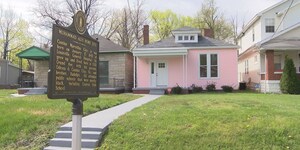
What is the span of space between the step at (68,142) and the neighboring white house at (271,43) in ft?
56.0

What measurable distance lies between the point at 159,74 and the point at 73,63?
20.1 meters

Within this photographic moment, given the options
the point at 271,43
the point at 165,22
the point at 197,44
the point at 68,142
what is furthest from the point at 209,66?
the point at 165,22

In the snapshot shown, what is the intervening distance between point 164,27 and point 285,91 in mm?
34623

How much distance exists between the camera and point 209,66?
24594 millimetres

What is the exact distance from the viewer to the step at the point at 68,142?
7.96 meters

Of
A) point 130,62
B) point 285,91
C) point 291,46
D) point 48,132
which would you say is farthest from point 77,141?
point 130,62

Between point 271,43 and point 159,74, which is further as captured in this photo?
point 159,74

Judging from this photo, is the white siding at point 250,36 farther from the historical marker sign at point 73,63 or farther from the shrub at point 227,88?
the historical marker sign at point 73,63

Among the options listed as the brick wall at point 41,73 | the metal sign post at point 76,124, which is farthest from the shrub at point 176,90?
the metal sign post at point 76,124

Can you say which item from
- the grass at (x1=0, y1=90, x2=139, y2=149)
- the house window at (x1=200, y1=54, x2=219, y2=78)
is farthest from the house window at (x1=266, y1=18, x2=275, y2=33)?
the grass at (x1=0, y1=90, x2=139, y2=149)

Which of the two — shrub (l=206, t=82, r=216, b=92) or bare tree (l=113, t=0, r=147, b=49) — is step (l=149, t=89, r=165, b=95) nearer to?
shrub (l=206, t=82, r=216, b=92)

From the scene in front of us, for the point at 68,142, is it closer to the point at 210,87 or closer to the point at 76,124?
the point at 76,124

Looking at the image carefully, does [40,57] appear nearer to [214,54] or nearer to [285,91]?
[214,54]

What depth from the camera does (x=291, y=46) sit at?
22156 millimetres
